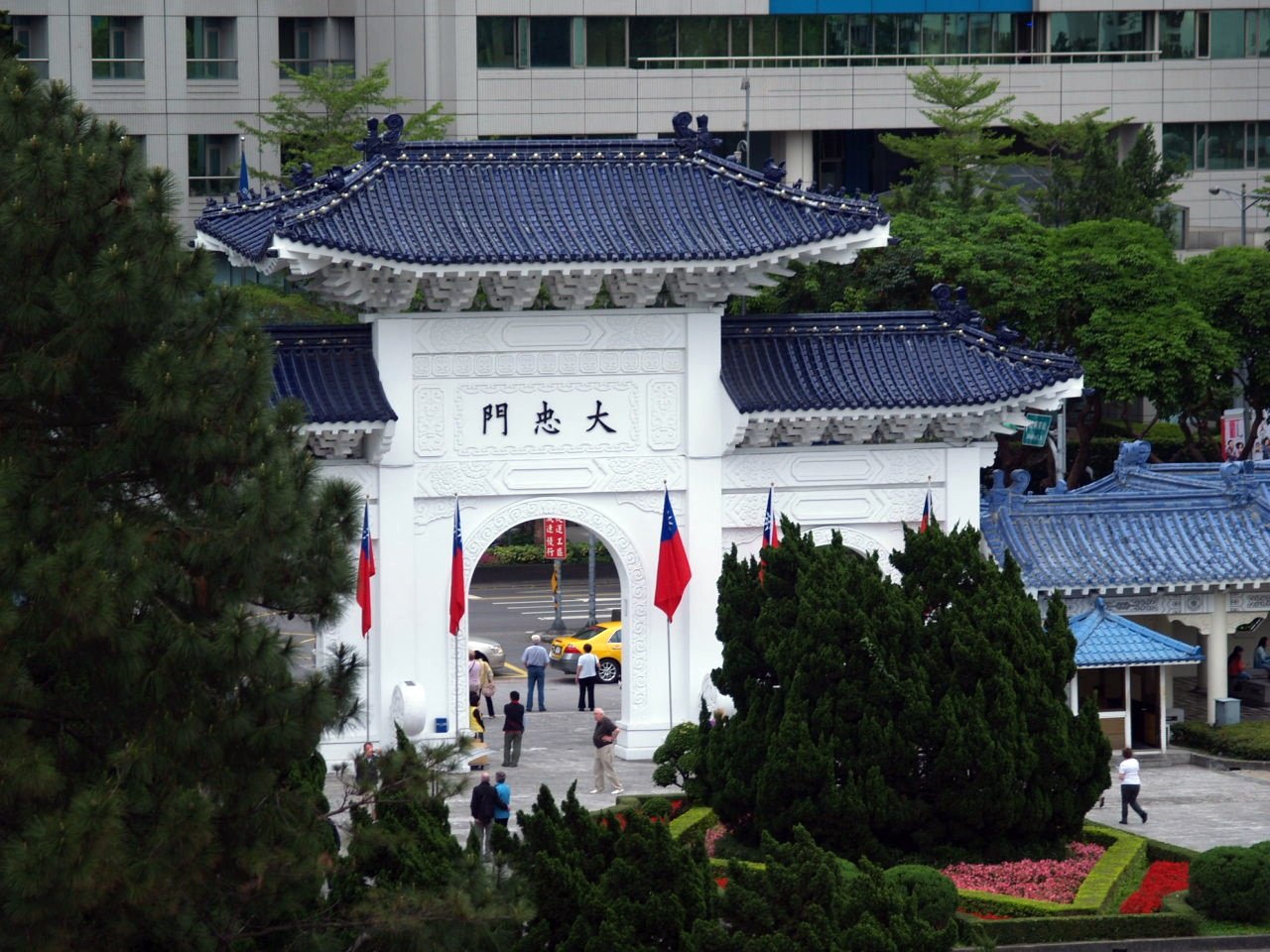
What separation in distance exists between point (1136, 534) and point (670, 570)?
279 inches

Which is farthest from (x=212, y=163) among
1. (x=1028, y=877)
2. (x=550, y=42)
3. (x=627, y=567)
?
(x=1028, y=877)

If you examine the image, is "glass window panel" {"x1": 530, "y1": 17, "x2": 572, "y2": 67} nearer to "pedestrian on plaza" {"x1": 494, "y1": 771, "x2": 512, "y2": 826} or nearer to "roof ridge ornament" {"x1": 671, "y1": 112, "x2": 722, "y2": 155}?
"roof ridge ornament" {"x1": 671, "y1": 112, "x2": 722, "y2": 155}

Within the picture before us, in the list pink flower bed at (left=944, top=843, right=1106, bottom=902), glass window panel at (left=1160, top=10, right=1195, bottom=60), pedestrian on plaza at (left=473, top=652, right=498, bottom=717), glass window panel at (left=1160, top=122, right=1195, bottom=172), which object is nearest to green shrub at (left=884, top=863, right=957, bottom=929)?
pink flower bed at (left=944, top=843, right=1106, bottom=902)

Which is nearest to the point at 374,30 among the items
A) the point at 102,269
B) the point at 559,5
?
the point at 559,5

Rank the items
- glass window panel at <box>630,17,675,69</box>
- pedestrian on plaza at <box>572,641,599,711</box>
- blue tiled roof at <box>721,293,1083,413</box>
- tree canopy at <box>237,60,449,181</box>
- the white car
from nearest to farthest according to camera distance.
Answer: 1. blue tiled roof at <box>721,293,1083,413</box>
2. pedestrian on plaza at <box>572,641,599,711</box>
3. the white car
4. tree canopy at <box>237,60,449,181</box>
5. glass window panel at <box>630,17,675,69</box>

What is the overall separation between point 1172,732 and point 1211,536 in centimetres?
285

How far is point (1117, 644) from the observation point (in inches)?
1239

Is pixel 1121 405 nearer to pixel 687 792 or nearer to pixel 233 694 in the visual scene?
pixel 687 792

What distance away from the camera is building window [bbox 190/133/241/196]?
62.7 metres

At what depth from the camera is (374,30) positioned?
64.1 metres

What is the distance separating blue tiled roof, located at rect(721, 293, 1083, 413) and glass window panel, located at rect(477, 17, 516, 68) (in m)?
33.7

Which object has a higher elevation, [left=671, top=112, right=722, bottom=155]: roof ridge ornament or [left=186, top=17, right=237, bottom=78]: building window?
[left=186, top=17, right=237, bottom=78]: building window

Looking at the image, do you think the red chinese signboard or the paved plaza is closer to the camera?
the paved plaza

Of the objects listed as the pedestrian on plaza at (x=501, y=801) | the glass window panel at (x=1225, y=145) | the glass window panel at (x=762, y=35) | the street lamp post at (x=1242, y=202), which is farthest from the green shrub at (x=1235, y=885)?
the glass window panel at (x=1225, y=145)
